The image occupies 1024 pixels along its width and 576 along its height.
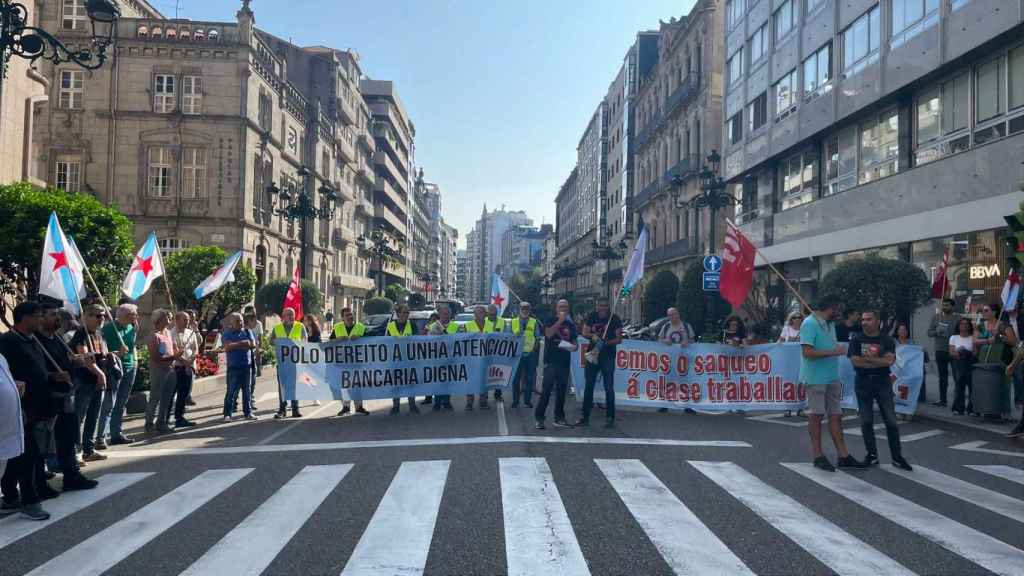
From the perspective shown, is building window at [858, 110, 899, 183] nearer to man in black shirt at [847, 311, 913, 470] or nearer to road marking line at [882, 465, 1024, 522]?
man in black shirt at [847, 311, 913, 470]

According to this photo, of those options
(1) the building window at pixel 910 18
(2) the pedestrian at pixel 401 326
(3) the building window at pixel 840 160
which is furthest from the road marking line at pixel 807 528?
(3) the building window at pixel 840 160

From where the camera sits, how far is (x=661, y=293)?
34.8 m

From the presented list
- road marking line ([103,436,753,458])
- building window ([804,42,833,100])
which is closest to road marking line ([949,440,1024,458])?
road marking line ([103,436,753,458])

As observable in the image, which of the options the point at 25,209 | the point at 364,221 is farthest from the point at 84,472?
the point at 364,221

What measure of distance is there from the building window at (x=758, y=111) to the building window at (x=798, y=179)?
2430 millimetres

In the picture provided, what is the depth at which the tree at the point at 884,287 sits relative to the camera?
13.7 m

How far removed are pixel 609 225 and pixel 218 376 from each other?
5648cm

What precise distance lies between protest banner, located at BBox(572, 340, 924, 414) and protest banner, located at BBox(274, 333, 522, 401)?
252 centimetres

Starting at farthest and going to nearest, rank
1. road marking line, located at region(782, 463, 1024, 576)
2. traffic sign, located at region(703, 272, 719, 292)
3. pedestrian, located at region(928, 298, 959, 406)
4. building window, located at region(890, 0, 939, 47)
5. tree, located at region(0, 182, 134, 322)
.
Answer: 1. traffic sign, located at region(703, 272, 719, 292)
2. building window, located at region(890, 0, 939, 47)
3. tree, located at region(0, 182, 134, 322)
4. pedestrian, located at region(928, 298, 959, 406)
5. road marking line, located at region(782, 463, 1024, 576)

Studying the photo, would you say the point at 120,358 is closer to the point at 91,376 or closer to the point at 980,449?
the point at 91,376

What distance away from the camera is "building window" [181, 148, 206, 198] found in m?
34.5

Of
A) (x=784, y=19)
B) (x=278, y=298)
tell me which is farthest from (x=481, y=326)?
(x=784, y=19)

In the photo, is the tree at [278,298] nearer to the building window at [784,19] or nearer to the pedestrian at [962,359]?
the pedestrian at [962,359]

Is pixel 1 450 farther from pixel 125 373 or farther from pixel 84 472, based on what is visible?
pixel 125 373
